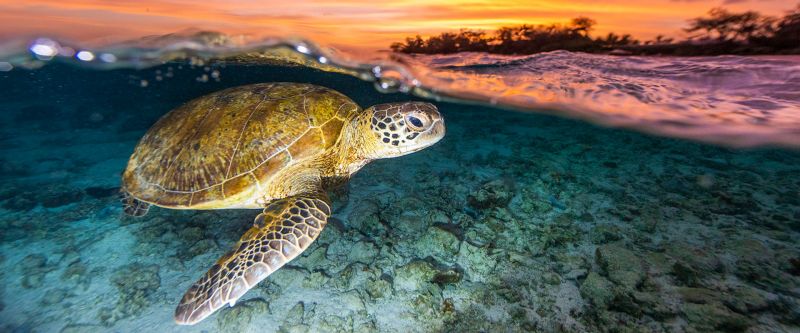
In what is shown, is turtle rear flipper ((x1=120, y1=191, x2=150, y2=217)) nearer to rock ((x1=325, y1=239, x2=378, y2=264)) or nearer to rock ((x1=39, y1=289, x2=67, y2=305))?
rock ((x1=39, y1=289, x2=67, y2=305))

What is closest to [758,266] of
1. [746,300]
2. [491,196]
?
[746,300]

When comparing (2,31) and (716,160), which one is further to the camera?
(716,160)

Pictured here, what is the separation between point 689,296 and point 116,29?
10.2 metres

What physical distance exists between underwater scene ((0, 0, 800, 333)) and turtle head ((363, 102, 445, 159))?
0.02 metres

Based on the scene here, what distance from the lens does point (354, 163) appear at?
4074mm

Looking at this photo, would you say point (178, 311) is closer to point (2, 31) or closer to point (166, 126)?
point (166, 126)

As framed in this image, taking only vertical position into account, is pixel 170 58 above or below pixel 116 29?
below

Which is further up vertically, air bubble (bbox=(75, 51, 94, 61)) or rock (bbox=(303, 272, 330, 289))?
air bubble (bbox=(75, 51, 94, 61))

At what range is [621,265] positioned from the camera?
3.18 meters

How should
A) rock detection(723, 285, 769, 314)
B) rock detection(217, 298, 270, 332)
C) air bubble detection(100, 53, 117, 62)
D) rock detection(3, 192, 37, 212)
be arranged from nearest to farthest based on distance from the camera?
rock detection(723, 285, 769, 314)
rock detection(217, 298, 270, 332)
rock detection(3, 192, 37, 212)
air bubble detection(100, 53, 117, 62)

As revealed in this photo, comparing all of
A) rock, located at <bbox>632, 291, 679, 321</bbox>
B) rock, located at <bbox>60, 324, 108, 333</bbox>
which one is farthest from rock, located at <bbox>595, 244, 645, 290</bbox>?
rock, located at <bbox>60, 324, 108, 333</bbox>

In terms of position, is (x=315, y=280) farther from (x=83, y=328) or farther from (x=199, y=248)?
(x=83, y=328)

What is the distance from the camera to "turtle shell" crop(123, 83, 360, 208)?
3346 millimetres

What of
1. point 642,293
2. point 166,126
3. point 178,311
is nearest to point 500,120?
point 642,293
